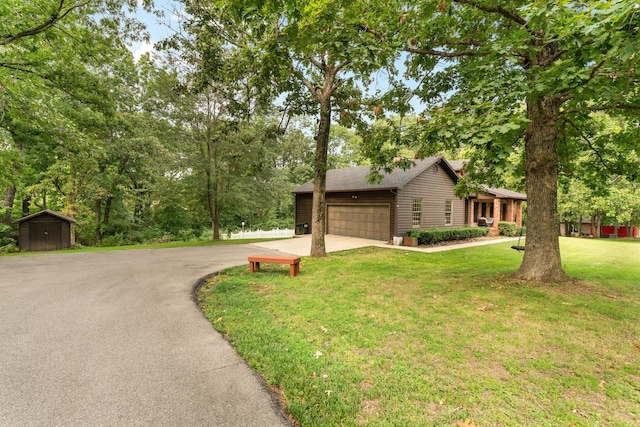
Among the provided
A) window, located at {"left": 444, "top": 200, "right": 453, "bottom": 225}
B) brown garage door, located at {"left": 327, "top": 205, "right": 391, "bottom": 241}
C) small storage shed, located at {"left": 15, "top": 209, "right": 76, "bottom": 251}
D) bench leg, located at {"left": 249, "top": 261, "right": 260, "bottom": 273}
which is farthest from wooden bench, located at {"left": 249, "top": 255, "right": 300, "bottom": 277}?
small storage shed, located at {"left": 15, "top": 209, "right": 76, "bottom": 251}

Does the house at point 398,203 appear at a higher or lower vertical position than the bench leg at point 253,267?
higher

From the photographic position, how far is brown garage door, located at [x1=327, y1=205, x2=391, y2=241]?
48.5 ft

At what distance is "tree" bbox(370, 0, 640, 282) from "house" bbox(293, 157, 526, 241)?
709 centimetres

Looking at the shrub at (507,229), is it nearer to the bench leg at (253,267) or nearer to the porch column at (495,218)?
the porch column at (495,218)

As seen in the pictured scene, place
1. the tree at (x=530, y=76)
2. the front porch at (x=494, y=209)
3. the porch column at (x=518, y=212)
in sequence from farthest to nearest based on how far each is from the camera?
the porch column at (x=518, y=212) → the front porch at (x=494, y=209) → the tree at (x=530, y=76)

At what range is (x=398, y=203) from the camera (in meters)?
14.0

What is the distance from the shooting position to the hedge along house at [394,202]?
1434cm

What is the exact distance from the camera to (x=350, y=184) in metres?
17.1

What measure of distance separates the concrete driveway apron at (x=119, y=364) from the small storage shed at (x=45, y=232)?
11.4 metres

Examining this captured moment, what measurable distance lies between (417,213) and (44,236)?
66.2ft

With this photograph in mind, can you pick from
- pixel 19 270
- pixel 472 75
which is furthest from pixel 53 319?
A: pixel 472 75

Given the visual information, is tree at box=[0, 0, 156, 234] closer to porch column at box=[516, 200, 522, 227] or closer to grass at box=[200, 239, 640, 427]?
grass at box=[200, 239, 640, 427]

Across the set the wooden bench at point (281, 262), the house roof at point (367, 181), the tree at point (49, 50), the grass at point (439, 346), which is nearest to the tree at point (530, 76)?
the grass at point (439, 346)

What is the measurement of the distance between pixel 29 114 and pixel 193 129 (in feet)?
22.5
